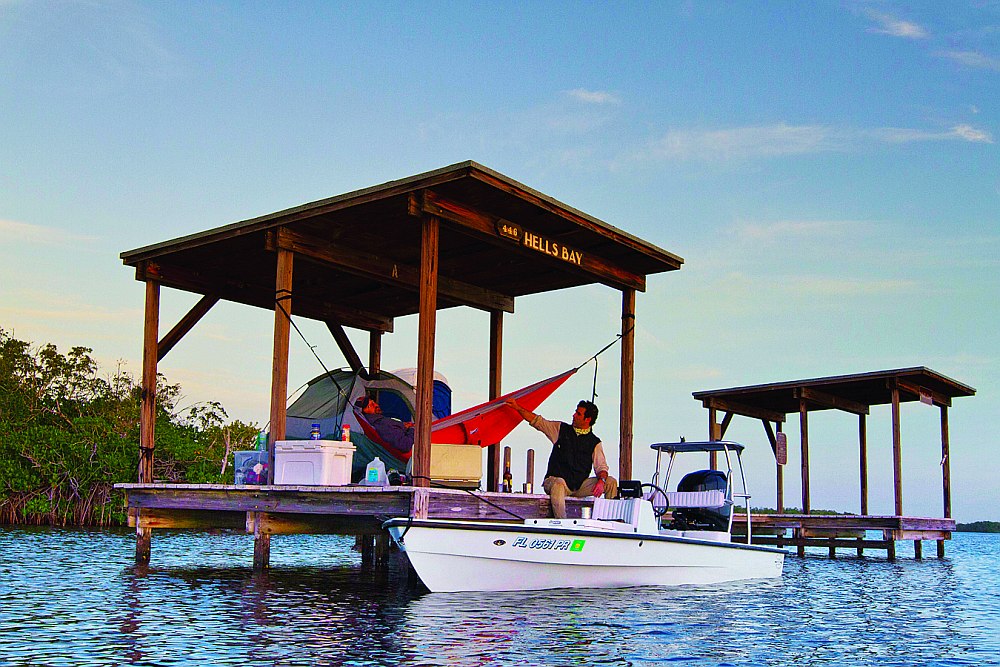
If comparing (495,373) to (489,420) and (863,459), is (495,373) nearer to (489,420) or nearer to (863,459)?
(489,420)

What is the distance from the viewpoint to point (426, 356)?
12078mm

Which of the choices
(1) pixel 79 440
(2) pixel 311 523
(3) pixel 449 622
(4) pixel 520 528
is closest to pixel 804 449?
(2) pixel 311 523

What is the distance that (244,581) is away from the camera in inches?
554

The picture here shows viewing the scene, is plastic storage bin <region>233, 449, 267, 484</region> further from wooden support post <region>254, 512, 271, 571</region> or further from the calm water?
the calm water

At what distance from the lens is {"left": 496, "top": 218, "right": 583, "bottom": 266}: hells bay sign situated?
1317 cm

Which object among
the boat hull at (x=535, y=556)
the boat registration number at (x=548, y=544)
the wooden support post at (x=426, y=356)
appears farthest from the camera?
the wooden support post at (x=426, y=356)

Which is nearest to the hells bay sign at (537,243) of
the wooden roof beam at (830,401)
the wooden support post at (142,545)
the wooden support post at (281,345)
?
the wooden support post at (281,345)

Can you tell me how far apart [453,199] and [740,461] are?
497 cm

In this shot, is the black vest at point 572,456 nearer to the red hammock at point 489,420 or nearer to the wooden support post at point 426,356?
the red hammock at point 489,420

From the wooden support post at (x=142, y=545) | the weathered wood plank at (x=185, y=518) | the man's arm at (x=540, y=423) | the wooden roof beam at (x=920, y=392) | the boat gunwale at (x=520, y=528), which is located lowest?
the wooden support post at (x=142, y=545)

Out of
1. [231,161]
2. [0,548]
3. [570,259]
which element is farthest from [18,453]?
[570,259]

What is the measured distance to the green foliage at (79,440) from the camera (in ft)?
111

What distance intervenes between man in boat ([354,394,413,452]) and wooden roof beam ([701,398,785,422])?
1074 cm

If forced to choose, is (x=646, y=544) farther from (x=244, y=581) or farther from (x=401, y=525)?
(x=244, y=581)
